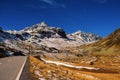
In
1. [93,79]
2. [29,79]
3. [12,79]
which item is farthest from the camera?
[93,79]

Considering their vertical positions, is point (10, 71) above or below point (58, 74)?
above

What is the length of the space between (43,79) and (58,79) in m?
1.15

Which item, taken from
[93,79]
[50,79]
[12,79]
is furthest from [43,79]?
[93,79]

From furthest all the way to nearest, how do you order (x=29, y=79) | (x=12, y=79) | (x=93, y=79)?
(x=93, y=79) < (x=12, y=79) < (x=29, y=79)

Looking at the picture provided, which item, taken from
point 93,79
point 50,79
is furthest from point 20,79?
point 93,79

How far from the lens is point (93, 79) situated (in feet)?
96.4

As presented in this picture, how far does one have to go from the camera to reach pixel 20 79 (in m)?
19.3

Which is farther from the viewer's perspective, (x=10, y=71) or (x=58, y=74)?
(x=10, y=71)

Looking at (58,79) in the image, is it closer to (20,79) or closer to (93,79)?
(20,79)

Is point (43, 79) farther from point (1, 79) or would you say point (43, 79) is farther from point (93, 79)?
point (93, 79)

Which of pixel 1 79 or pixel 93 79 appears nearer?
pixel 1 79

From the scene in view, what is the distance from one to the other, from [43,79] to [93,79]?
1123 centimetres

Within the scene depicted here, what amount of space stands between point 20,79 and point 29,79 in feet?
2.68

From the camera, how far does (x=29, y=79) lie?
18891 millimetres
